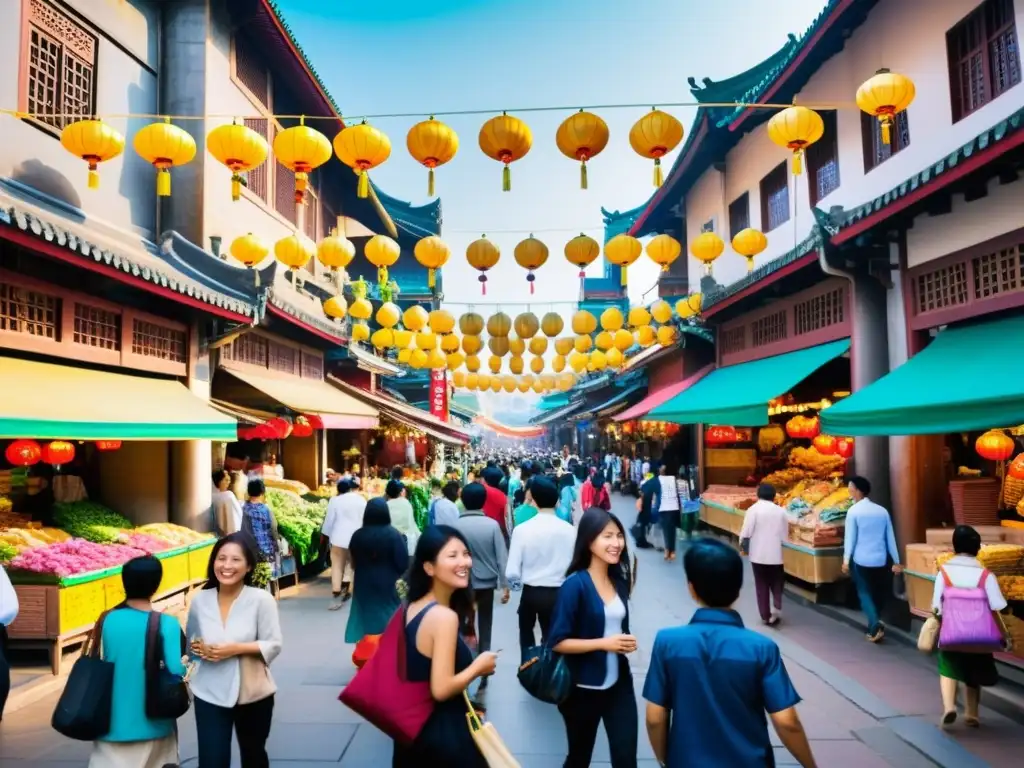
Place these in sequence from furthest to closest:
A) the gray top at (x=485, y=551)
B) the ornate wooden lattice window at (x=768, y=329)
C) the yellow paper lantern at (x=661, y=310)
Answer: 1. the yellow paper lantern at (x=661, y=310)
2. the ornate wooden lattice window at (x=768, y=329)
3. the gray top at (x=485, y=551)

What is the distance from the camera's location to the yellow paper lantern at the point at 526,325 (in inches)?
587

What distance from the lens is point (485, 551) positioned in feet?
19.9

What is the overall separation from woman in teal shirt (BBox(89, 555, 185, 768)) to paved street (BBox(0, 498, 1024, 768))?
1633mm

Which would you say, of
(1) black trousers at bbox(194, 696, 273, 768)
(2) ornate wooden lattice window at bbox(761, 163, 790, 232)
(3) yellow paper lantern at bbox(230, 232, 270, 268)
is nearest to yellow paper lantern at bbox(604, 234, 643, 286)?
(2) ornate wooden lattice window at bbox(761, 163, 790, 232)

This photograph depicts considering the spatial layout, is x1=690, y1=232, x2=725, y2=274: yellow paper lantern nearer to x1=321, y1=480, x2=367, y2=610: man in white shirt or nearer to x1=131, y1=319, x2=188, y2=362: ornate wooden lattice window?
x1=321, y1=480, x2=367, y2=610: man in white shirt

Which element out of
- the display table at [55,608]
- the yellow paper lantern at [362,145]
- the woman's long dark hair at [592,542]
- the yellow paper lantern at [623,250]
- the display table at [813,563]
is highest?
the yellow paper lantern at [362,145]

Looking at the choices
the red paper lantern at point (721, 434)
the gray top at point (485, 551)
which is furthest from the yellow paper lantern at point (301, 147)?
the red paper lantern at point (721, 434)

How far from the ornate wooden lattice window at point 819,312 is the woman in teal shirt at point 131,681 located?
30.5ft

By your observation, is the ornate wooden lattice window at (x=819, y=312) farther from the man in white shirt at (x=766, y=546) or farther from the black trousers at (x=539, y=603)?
the black trousers at (x=539, y=603)

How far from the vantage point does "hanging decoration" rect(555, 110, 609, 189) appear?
7418mm

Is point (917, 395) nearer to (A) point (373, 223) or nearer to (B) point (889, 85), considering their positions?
(B) point (889, 85)

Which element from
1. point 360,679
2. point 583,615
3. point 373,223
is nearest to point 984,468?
point 583,615

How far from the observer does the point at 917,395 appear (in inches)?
247

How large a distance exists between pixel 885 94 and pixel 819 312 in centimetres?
428
